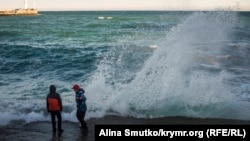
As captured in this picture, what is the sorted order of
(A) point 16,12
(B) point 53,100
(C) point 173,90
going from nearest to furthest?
(B) point 53,100 → (C) point 173,90 → (A) point 16,12

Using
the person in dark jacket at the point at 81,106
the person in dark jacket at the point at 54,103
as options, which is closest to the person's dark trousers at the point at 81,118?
the person in dark jacket at the point at 81,106

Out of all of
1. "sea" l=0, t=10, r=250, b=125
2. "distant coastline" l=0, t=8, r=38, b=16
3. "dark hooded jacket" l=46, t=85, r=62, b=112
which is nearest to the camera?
"dark hooded jacket" l=46, t=85, r=62, b=112

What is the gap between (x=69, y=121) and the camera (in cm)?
1104

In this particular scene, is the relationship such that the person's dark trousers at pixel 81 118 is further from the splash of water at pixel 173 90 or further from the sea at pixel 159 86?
the splash of water at pixel 173 90

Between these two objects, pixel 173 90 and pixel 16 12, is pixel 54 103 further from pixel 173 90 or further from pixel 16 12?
pixel 16 12

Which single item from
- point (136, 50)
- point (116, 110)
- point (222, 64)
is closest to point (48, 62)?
point (136, 50)

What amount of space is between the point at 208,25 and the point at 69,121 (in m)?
7.72

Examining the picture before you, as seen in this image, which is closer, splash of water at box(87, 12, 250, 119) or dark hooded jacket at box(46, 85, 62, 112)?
dark hooded jacket at box(46, 85, 62, 112)

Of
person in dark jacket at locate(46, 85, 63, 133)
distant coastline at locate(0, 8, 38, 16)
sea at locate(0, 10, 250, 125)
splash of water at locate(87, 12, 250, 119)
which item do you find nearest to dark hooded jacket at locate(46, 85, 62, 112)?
person in dark jacket at locate(46, 85, 63, 133)

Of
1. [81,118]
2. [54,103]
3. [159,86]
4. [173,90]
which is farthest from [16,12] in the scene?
[81,118]

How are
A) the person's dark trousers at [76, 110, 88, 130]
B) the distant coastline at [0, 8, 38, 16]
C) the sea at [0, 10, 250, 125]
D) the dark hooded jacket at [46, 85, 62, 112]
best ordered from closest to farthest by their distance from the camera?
the dark hooded jacket at [46, 85, 62, 112] → the person's dark trousers at [76, 110, 88, 130] → the sea at [0, 10, 250, 125] → the distant coastline at [0, 8, 38, 16]

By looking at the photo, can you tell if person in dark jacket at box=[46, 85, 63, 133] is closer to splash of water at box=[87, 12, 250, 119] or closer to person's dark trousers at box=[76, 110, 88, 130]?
person's dark trousers at box=[76, 110, 88, 130]

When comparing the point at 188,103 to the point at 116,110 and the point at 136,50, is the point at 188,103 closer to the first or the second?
the point at 116,110

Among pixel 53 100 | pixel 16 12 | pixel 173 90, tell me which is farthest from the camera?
→ pixel 16 12
